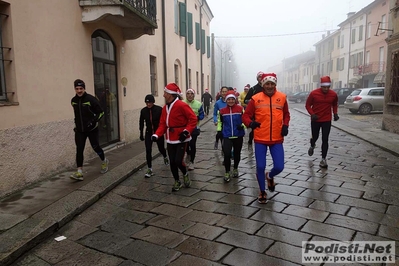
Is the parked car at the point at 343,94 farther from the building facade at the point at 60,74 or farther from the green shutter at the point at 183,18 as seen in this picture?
the building facade at the point at 60,74

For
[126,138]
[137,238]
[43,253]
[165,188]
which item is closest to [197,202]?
[165,188]

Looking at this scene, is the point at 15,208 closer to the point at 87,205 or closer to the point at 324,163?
the point at 87,205

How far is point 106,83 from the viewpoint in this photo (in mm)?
8664

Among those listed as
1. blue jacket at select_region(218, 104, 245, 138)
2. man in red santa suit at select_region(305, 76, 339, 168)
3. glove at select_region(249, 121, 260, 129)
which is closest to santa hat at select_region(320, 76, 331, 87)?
man in red santa suit at select_region(305, 76, 339, 168)

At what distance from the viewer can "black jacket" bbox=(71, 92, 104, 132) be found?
545 cm

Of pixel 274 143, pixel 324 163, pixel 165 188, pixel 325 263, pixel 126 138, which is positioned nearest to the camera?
pixel 325 263

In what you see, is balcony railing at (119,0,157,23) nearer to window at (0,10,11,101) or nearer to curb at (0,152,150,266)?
window at (0,10,11,101)

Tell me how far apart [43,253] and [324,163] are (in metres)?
5.09

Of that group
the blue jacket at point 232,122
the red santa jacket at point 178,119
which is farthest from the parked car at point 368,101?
the red santa jacket at point 178,119

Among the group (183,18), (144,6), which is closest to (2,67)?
(144,6)

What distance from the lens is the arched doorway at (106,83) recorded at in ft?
26.5

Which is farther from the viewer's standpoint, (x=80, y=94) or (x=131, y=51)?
(x=131, y=51)

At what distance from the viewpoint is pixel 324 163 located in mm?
6430

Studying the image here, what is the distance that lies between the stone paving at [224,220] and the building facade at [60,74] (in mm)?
1536
